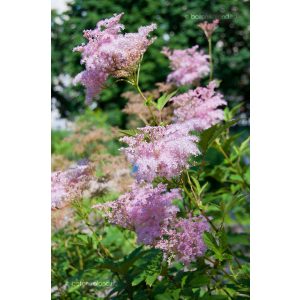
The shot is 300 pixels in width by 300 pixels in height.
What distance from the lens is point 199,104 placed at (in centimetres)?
213

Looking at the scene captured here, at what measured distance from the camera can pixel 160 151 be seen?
5.07 ft

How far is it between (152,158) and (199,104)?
26.5 inches

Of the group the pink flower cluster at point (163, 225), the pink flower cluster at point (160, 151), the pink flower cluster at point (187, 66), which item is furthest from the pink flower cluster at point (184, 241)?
the pink flower cluster at point (187, 66)

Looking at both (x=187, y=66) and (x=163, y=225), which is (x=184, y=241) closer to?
(x=163, y=225)

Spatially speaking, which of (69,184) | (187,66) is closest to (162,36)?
(187,66)

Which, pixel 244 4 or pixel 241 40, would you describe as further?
pixel 241 40

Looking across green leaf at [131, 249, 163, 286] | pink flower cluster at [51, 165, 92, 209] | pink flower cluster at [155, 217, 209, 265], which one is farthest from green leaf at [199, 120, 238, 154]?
pink flower cluster at [51, 165, 92, 209]

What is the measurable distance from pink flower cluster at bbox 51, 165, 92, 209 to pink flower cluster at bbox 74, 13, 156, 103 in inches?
16.7

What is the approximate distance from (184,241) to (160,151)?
38 cm

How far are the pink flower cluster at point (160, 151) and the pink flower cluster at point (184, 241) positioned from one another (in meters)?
0.27

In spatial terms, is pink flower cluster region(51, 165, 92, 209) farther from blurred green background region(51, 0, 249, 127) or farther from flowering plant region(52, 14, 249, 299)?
blurred green background region(51, 0, 249, 127)

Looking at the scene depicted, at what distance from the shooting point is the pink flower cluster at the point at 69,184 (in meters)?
2.00
